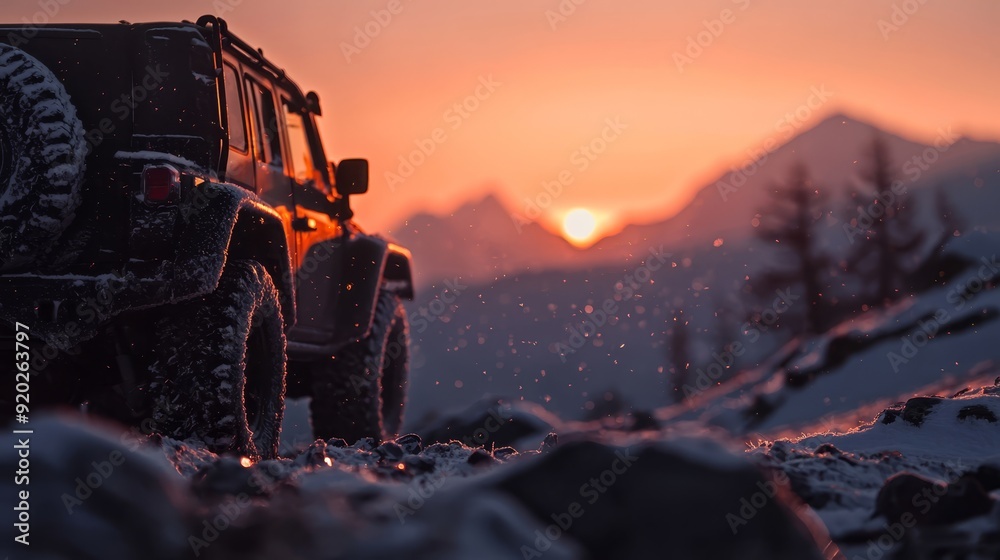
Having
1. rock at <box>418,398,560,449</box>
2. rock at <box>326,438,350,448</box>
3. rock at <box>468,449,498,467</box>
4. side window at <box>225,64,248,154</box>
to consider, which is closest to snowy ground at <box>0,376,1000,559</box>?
rock at <box>468,449,498,467</box>

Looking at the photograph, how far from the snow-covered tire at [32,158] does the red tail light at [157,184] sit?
28cm

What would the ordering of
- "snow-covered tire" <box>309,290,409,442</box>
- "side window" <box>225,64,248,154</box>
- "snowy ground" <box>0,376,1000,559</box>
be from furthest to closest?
1. "snow-covered tire" <box>309,290,409,442</box>
2. "side window" <box>225,64,248,154</box>
3. "snowy ground" <box>0,376,1000,559</box>

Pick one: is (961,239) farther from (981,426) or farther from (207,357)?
(207,357)

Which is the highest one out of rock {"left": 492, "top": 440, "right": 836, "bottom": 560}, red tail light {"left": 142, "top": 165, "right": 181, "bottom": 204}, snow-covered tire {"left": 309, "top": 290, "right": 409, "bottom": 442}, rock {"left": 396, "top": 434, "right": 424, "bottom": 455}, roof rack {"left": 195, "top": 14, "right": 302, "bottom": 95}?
roof rack {"left": 195, "top": 14, "right": 302, "bottom": 95}

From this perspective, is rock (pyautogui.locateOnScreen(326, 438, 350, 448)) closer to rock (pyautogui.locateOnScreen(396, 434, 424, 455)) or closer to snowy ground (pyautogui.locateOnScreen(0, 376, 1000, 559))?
rock (pyautogui.locateOnScreen(396, 434, 424, 455))

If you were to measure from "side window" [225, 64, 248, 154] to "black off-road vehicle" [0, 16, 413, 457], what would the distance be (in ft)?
0.05

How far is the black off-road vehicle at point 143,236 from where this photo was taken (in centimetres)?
445

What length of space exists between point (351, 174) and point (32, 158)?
319cm

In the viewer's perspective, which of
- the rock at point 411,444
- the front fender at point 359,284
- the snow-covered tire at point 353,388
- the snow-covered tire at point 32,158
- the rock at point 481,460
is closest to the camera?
the rock at point 481,460

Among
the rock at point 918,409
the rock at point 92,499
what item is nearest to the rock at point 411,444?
the rock at point 92,499

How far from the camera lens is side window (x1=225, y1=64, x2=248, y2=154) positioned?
573 cm

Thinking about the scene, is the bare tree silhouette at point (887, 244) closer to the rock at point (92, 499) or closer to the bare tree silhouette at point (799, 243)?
the bare tree silhouette at point (799, 243)

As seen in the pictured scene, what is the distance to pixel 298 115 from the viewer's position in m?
7.61

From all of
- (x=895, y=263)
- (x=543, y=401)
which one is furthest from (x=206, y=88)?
(x=543, y=401)
